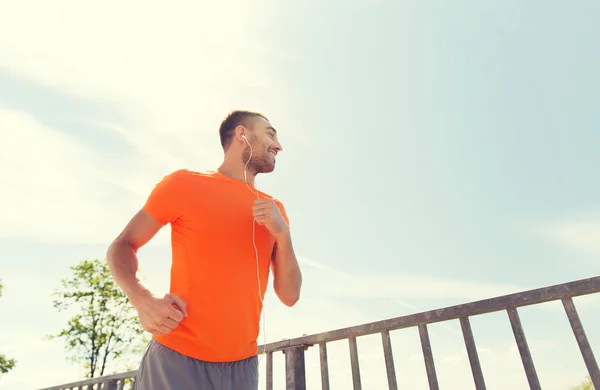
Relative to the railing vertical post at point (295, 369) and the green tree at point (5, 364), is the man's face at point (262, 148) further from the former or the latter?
the green tree at point (5, 364)

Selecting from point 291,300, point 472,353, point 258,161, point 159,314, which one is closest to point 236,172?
point 258,161

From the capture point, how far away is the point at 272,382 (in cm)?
302

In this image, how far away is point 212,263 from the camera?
5.10 ft

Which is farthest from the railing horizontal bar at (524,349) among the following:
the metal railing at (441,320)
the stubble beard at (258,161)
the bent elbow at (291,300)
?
the stubble beard at (258,161)

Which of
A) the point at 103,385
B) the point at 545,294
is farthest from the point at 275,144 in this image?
the point at 103,385

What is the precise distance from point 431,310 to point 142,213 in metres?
1.81

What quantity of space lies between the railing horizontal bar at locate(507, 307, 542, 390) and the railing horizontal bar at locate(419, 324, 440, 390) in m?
0.49

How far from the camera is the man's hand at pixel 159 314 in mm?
1312

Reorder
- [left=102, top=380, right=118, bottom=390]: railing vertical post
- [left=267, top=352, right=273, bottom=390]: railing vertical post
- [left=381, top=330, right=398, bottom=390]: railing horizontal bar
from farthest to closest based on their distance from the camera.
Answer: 1. [left=102, top=380, right=118, bottom=390]: railing vertical post
2. [left=267, top=352, right=273, bottom=390]: railing vertical post
3. [left=381, top=330, right=398, bottom=390]: railing horizontal bar

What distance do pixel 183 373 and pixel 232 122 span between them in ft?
5.14

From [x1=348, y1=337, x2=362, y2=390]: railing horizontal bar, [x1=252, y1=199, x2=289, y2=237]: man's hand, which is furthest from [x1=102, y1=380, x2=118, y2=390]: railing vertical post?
[x1=252, y1=199, x2=289, y2=237]: man's hand

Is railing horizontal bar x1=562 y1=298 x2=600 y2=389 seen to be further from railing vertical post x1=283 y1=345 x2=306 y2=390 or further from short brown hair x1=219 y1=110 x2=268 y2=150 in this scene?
short brown hair x1=219 y1=110 x2=268 y2=150

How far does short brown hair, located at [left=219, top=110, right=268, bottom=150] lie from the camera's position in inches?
93.7

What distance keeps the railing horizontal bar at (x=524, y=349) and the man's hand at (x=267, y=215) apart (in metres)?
1.45
